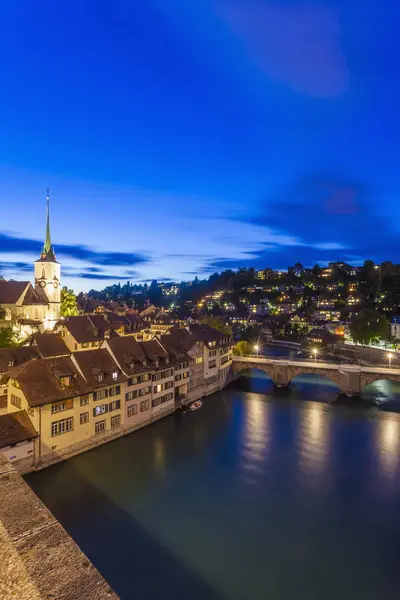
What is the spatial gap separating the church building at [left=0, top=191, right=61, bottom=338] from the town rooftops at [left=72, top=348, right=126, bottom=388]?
2653cm

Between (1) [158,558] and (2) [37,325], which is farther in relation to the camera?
(2) [37,325]

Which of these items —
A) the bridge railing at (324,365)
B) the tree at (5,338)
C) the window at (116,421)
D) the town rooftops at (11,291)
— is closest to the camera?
the window at (116,421)

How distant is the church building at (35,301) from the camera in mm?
55812

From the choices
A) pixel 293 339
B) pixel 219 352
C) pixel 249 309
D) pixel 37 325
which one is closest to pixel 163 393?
pixel 219 352

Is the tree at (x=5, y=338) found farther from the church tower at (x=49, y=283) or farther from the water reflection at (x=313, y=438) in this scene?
the water reflection at (x=313, y=438)

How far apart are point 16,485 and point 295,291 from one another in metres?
157

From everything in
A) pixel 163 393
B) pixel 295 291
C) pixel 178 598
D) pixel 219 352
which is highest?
pixel 295 291

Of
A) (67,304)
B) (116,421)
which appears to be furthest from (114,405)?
(67,304)

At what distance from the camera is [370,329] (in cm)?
7475

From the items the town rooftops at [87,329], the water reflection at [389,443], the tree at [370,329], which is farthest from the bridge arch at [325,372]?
the tree at [370,329]

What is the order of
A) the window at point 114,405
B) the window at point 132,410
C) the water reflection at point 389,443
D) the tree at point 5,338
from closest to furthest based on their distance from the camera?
the water reflection at point 389,443 < the window at point 114,405 < the window at point 132,410 < the tree at point 5,338

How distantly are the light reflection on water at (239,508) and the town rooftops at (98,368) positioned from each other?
4909 mm

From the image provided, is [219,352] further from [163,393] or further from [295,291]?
[295,291]

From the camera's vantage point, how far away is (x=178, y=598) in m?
15.3
